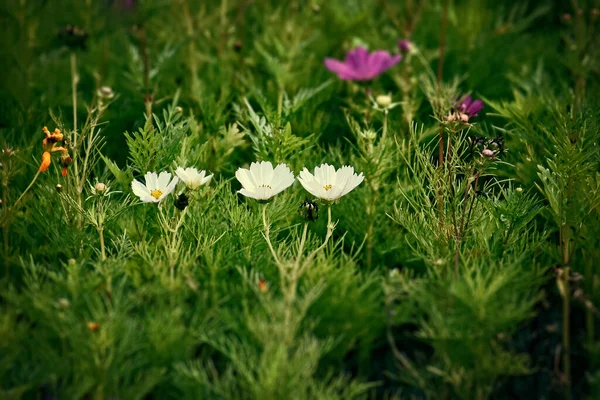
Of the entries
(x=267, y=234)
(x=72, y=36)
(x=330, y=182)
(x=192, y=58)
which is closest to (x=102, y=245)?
(x=267, y=234)

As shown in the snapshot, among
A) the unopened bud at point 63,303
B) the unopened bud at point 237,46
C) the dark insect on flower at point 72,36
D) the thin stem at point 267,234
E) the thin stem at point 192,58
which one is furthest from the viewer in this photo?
the unopened bud at point 237,46

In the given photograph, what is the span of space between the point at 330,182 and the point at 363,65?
0.53m

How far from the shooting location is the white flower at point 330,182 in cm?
114

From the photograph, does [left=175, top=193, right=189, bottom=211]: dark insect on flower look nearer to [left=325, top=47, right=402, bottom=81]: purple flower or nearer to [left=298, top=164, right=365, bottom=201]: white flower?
[left=298, top=164, right=365, bottom=201]: white flower

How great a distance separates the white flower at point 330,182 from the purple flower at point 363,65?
1.64 feet

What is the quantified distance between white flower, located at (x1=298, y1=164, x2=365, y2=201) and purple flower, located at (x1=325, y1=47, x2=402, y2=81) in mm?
499

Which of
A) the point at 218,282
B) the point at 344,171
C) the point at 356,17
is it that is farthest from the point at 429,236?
the point at 356,17

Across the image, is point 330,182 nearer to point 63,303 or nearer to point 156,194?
point 156,194

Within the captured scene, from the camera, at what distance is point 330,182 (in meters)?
1.21

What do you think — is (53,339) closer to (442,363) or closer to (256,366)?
(256,366)

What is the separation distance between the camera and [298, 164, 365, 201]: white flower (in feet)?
3.76

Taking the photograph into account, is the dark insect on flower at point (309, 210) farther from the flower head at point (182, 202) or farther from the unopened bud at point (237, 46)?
the unopened bud at point (237, 46)

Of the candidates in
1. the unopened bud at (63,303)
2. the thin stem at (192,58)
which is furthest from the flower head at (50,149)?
the thin stem at (192,58)

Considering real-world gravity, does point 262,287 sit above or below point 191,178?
below
